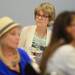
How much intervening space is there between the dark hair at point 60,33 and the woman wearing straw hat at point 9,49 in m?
0.63

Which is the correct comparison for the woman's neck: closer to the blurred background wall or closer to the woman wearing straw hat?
the woman wearing straw hat

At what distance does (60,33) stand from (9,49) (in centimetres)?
74

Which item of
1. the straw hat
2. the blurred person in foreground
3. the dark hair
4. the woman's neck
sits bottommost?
the blurred person in foreground

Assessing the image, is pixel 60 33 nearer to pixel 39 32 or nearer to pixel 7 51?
pixel 7 51

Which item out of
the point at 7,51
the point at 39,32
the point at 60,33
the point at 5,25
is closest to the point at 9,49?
the point at 7,51

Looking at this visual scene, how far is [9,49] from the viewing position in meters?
2.09

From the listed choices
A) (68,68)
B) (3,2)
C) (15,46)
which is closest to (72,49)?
(68,68)

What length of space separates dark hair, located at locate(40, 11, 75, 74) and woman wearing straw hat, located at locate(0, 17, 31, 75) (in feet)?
2.06

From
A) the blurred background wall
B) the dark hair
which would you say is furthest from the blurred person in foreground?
the dark hair

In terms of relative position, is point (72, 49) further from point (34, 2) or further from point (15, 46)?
point (34, 2)

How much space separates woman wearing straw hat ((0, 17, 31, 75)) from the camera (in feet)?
6.68

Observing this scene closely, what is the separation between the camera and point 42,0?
4.60 metres

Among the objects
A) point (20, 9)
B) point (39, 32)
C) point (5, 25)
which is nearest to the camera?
point (5, 25)

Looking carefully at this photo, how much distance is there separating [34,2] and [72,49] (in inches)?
129
